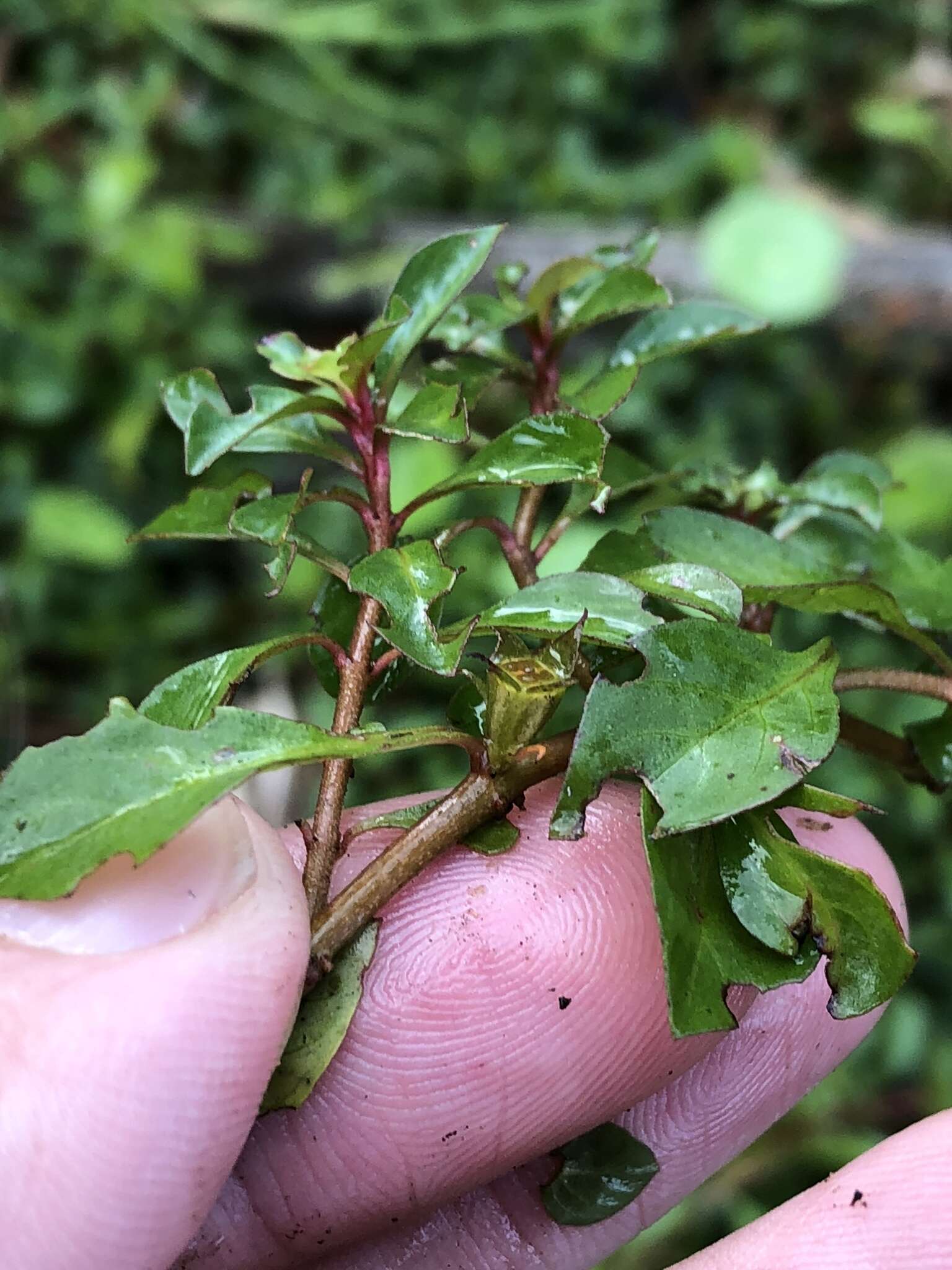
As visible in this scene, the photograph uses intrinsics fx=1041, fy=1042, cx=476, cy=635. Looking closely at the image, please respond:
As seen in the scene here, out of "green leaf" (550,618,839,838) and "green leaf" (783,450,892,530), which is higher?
"green leaf" (783,450,892,530)

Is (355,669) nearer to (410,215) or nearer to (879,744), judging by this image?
(879,744)

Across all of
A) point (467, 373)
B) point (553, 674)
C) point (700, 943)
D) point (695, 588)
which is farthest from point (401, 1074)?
point (467, 373)

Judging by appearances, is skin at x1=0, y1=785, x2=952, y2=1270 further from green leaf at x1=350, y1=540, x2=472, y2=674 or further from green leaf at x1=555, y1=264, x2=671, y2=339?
green leaf at x1=555, y1=264, x2=671, y2=339

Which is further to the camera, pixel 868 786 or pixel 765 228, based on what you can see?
pixel 765 228

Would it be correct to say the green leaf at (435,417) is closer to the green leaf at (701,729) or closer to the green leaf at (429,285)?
the green leaf at (429,285)

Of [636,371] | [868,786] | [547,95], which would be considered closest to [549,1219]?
[636,371]

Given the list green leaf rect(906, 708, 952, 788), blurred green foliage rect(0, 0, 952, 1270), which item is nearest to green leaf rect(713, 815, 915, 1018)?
green leaf rect(906, 708, 952, 788)

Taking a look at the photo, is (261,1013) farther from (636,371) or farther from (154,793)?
(636,371)
